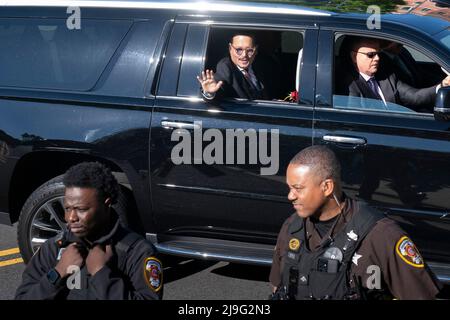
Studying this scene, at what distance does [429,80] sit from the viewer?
6152 mm

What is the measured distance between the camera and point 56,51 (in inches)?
224

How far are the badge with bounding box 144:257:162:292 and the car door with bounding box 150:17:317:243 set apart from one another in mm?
1938

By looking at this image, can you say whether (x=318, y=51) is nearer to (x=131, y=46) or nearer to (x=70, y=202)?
(x=131, y=46)

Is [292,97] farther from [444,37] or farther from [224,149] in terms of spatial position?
[444,37]

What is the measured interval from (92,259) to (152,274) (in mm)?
239

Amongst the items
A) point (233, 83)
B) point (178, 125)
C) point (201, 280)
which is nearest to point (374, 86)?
point (233, 83)

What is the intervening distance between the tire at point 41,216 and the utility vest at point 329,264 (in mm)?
2292

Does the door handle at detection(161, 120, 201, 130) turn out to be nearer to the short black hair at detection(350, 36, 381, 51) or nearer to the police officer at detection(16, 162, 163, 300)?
the short black hair at detection(350, 36, 381, 51)

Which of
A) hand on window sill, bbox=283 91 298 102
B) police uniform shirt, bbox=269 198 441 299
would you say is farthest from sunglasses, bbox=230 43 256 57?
police uniform shirt, bbox=269 198 441 299

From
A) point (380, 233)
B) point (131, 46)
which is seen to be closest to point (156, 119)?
point (131, 46)

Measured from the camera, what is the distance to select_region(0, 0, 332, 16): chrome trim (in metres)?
5.43

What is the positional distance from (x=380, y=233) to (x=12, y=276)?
3456 mm

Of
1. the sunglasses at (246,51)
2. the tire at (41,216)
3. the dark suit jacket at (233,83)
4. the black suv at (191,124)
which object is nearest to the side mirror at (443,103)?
the black suv at (191,124)

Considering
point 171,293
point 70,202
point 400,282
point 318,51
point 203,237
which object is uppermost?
point 318,51
